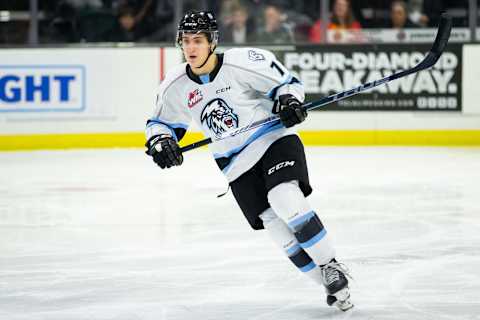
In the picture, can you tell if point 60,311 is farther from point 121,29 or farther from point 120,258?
point 121,29

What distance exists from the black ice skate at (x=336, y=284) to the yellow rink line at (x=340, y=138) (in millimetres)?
5266

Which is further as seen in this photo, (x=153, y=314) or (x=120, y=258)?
(x=120, y=258)

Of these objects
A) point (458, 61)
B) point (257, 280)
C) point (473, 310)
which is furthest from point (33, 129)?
point (473, 310)

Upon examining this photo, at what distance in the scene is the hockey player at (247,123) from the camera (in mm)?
3492

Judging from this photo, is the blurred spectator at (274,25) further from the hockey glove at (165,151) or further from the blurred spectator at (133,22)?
the hockey glove at (165,151)

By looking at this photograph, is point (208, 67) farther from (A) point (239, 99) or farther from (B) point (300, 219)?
(B) point (300, 219)

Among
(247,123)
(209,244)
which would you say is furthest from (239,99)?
(209,244)

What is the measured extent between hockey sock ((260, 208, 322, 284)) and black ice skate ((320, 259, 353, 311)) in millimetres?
74

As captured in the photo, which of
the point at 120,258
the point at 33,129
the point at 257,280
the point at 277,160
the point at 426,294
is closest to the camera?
the point at 277,160

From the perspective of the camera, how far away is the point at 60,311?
11.6 ft

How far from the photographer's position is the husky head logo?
3547 mm

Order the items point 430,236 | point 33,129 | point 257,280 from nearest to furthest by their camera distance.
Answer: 1. point 257,280
2. point 430,236
3. point 33,129

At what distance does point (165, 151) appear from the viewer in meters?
3.56

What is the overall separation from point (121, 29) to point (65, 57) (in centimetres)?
61
